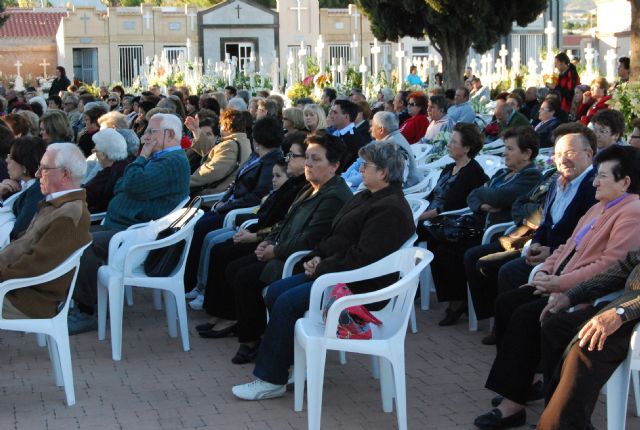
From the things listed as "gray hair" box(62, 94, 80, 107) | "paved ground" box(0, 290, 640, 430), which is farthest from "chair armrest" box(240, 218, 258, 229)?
"gray hair" box(62, 94, 80, 107)

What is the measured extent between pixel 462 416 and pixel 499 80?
60.9 ft

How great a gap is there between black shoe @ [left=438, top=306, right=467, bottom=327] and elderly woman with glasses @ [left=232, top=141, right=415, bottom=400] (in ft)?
4.96

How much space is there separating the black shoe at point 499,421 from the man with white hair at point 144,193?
10.4 feet

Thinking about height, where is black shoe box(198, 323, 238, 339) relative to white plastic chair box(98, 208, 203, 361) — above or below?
below

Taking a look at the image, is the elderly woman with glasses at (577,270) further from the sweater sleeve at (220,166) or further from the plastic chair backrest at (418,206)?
the sweater sleeve at (220,166)

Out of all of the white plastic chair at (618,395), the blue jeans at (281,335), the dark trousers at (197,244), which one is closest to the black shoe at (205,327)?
the dark trousers at (197,244)

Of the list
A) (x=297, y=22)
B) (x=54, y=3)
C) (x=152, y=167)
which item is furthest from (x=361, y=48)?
(x=152, y=167)

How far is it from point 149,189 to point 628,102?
3.64 m

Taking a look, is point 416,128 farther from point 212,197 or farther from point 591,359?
point 591,359

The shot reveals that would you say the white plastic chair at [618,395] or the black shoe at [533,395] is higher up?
the white plastic chair at [618,395]

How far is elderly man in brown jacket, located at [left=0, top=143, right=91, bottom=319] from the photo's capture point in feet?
17.3

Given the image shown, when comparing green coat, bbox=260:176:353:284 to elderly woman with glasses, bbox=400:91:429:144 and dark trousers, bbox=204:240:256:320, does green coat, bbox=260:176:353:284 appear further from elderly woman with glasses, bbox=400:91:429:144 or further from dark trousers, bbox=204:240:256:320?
elderly woman with glasses, bbox=400:91:429:144

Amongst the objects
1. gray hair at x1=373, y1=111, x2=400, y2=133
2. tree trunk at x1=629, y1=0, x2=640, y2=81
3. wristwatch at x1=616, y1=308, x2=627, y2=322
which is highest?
tree trunk at x1=629, y1=0, x2=640, y2=81

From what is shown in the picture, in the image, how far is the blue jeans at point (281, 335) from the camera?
202 inches
